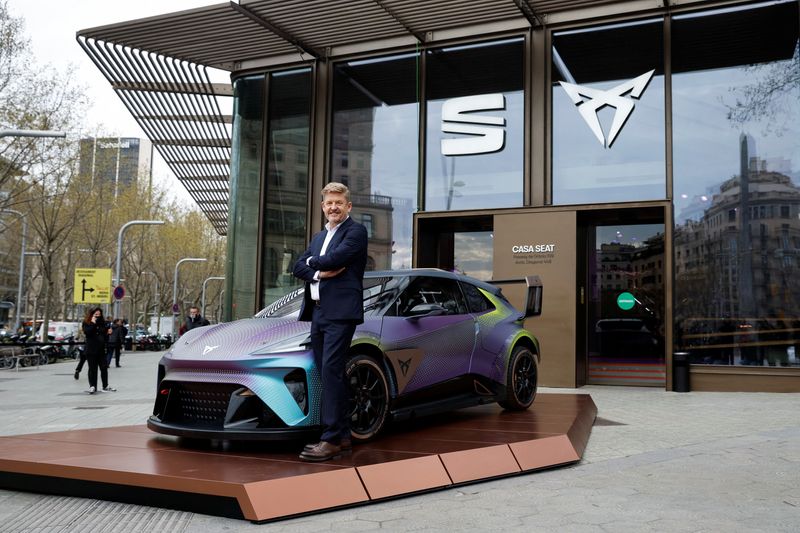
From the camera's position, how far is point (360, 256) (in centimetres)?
515

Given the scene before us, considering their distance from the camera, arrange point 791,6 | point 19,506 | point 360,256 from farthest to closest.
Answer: point 791,6
point 360,256
point 19,506

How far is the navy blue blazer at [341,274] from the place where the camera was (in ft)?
16.4

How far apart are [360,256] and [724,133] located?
10.9 metres

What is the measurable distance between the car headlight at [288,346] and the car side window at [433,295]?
1.13 meters

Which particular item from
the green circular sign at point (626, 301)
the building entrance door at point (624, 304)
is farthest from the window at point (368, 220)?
the green circular sign at point (626, 301)

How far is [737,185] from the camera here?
13430 millimetres

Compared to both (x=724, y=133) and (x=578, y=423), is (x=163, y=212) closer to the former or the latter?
(x=724, y=133)

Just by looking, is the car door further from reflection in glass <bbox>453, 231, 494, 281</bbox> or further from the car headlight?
reflection in glass <bbox>453, 231, 494, 281</bbox>

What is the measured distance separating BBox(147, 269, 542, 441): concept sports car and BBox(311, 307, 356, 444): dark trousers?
0.19 m

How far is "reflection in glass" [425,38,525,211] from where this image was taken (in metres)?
15.0

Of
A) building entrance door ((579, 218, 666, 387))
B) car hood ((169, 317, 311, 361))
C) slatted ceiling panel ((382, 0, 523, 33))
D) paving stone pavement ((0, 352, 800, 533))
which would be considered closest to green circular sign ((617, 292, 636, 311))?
building entrance door ((579, 218, 666, 387))

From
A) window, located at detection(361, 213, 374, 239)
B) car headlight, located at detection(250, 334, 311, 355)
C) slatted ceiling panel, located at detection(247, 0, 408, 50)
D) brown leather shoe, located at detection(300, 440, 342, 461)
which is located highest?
slatted ceiling panel, located at detection(247, 0, 408, 50)

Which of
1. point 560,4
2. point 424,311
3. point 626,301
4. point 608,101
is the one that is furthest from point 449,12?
point 424,311

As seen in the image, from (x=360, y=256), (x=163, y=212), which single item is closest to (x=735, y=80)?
(x=360, y=256)
